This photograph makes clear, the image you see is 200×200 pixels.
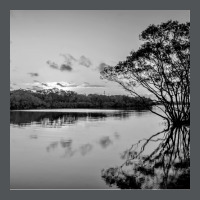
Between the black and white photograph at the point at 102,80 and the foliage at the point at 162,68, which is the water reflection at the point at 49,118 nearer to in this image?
the black and white photograph at the point at 102,80

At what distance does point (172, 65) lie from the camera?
14133 mm

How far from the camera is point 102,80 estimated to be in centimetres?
1489

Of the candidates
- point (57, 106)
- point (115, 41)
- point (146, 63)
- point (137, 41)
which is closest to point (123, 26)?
point (115, 41)

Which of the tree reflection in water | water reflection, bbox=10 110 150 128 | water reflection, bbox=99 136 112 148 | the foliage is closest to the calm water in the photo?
water reflection, bbox=99 136 112 148

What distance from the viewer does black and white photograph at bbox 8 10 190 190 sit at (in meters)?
6.51

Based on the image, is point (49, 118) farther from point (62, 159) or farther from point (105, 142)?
point (62, 159)

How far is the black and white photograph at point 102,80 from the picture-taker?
651cm

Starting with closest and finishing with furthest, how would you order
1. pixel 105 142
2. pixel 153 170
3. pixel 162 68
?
pixel 153 170
pixel 105 142
pixel 162 68

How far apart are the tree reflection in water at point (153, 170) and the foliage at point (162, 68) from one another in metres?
5.00

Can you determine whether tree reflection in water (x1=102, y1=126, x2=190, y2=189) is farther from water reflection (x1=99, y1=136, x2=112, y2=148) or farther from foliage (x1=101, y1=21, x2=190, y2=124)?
foliage (x1=101, y1=21, x2=190, y2=124)

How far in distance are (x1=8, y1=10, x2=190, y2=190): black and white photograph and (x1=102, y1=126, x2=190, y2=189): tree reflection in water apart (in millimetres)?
19

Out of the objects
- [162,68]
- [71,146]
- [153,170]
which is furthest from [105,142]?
[162,68]

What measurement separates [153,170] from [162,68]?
845 cm

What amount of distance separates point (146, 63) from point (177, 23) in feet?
12.3
